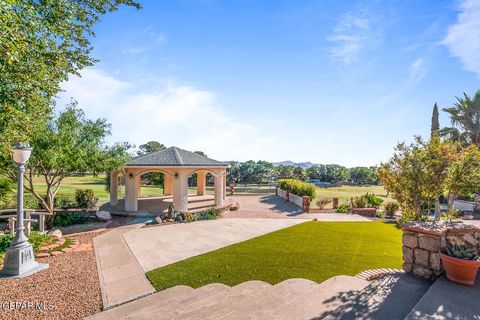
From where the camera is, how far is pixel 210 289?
5457 mm

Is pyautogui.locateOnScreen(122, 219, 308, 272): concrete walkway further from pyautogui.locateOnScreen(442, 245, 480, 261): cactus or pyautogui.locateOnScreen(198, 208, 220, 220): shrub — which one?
pyautogui.locateOnScreen(442, 245, 480, 261): cactus

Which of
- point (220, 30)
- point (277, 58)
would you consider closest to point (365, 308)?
point (220, 30)

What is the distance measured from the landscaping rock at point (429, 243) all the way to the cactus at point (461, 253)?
0.17 metres

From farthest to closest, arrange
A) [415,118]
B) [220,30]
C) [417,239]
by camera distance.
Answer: [415,118]
[220,30]
[417,239]

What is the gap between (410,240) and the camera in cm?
513

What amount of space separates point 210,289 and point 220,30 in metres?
10.3

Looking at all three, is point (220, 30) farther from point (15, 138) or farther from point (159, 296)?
point (159, 296)

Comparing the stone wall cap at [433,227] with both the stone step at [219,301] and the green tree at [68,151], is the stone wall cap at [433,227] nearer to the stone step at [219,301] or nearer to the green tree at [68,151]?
the stone step at [219,301]

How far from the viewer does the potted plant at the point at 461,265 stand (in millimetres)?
4359

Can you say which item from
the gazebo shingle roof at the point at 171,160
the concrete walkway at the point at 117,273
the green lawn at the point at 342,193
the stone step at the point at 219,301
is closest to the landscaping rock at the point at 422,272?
the stone step at the point at 219,301

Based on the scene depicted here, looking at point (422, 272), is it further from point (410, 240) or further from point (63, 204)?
point (63, 204)

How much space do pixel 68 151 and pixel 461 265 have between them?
1305 centimetres

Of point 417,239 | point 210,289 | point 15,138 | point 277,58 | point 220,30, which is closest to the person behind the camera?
point 417,239

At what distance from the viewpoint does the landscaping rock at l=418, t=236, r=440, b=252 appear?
4820 mm
